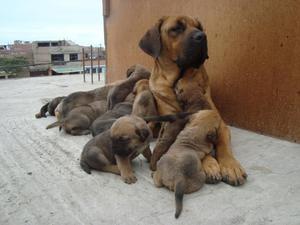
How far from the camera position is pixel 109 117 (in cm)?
343

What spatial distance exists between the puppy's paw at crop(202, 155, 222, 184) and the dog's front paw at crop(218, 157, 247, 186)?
0.04 meters

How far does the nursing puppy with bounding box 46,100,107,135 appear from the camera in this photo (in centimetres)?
376

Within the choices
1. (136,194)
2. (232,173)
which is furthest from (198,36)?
(136,194)

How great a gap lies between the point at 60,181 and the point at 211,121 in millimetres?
1148

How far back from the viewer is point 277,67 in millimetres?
3172

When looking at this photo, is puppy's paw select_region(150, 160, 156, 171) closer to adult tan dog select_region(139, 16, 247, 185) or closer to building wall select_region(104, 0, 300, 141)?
adult tan dog select_region(139, 16, 247, 185)

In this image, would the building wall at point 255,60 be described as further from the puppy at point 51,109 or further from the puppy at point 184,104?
the puppy at point 51,109

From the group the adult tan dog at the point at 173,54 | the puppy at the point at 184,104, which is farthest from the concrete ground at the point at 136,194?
the adult tan dog at the point at 173,54

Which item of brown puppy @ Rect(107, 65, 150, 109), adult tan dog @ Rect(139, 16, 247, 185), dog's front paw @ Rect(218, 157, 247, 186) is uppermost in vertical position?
adult tan dog @ Rect(139, 16, 247, 185)

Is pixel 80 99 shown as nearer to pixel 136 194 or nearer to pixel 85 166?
pixel 85 166

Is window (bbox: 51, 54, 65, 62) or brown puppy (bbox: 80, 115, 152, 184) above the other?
brown puppy (bbox: 80, 115, 152, 184)

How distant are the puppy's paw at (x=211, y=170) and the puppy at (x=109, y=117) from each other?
101 cm

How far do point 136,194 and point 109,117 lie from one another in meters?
1.29

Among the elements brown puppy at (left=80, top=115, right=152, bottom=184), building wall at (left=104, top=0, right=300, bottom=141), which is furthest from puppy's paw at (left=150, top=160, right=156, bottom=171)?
building wall at (left=104, top=0, right=300, bottom=141)
